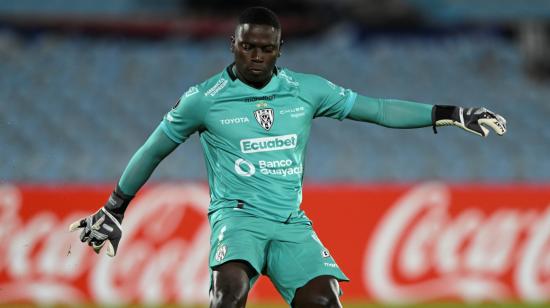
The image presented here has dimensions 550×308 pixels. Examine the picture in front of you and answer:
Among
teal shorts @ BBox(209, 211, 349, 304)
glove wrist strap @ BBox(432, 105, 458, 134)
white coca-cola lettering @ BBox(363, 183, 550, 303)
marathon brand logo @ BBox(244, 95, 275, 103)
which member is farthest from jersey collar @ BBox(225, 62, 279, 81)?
white coca-cola lettering @ BBox(363, 183, 550, 303)

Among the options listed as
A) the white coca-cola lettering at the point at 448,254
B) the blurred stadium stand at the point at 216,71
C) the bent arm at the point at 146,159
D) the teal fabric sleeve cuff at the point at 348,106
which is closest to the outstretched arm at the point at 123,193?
the bent arm at the point at 146,159

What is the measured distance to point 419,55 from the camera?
1683 cm

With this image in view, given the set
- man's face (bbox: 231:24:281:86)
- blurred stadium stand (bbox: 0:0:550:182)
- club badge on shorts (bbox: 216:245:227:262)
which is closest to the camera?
club badge on shorts (bbox: 216:245:227:262)

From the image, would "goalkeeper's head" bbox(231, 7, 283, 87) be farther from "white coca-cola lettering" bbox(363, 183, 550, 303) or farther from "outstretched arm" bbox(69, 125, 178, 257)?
"white coca-cola lettering" bbox(363, 183, 550, 303)

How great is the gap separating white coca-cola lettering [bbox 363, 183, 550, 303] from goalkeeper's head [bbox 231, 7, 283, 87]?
6190 mm

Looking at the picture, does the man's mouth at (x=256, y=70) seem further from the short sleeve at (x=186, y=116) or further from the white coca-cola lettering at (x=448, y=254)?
the white coca-cola lettering at (x=448, y=254)

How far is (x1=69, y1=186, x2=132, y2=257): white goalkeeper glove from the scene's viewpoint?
591 centimetres

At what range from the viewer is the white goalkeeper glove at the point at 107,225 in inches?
233

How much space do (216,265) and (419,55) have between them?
39.3 feet

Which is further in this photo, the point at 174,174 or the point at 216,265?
the point at 174,174

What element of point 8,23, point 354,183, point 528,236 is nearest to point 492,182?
point 528,236

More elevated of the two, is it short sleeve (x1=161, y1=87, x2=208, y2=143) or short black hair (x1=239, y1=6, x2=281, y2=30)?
short black hair (x1=239, y1=6, x2=281, y2=30)

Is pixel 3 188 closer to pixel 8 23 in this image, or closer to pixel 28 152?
pixel 28 152

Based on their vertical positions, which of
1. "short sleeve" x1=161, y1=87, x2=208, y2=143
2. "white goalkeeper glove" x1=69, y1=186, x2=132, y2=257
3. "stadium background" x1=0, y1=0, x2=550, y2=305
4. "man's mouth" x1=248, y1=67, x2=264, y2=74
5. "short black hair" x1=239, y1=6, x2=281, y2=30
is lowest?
"white goalkeeper glove" x1=69, y1=186, x2=132, y2=257
